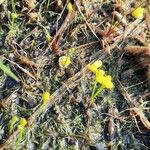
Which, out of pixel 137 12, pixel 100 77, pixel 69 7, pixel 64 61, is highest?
pixel 69 7

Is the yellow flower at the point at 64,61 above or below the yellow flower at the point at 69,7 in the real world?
below

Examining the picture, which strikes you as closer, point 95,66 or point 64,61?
point 95,66

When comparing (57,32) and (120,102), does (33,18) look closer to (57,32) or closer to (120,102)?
(57,32)

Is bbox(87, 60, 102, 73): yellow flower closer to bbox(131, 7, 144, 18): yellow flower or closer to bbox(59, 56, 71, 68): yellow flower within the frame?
bbox(59, 56, 71, 68): yellow flower

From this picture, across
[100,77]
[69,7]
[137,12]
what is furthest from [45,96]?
[137,12]

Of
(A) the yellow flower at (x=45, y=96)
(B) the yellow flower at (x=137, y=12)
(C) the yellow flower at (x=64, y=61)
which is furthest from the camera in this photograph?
(B) the yellow flower at (x=137, y=12)

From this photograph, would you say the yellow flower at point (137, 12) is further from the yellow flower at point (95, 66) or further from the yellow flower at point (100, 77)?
the yellow flower at point (100, 77)

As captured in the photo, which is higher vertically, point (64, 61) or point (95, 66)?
point (64, 61)

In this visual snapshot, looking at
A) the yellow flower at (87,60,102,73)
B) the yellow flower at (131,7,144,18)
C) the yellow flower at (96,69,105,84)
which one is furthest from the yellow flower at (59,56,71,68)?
the yellow flower at (131,7,144,18)

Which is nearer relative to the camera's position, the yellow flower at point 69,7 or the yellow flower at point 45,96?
the yellow flower at point 45,96

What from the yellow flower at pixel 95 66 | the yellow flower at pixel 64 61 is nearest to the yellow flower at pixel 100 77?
the yellow flower at pixel 95 66

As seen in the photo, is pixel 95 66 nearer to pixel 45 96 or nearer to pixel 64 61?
pixel 64 61
